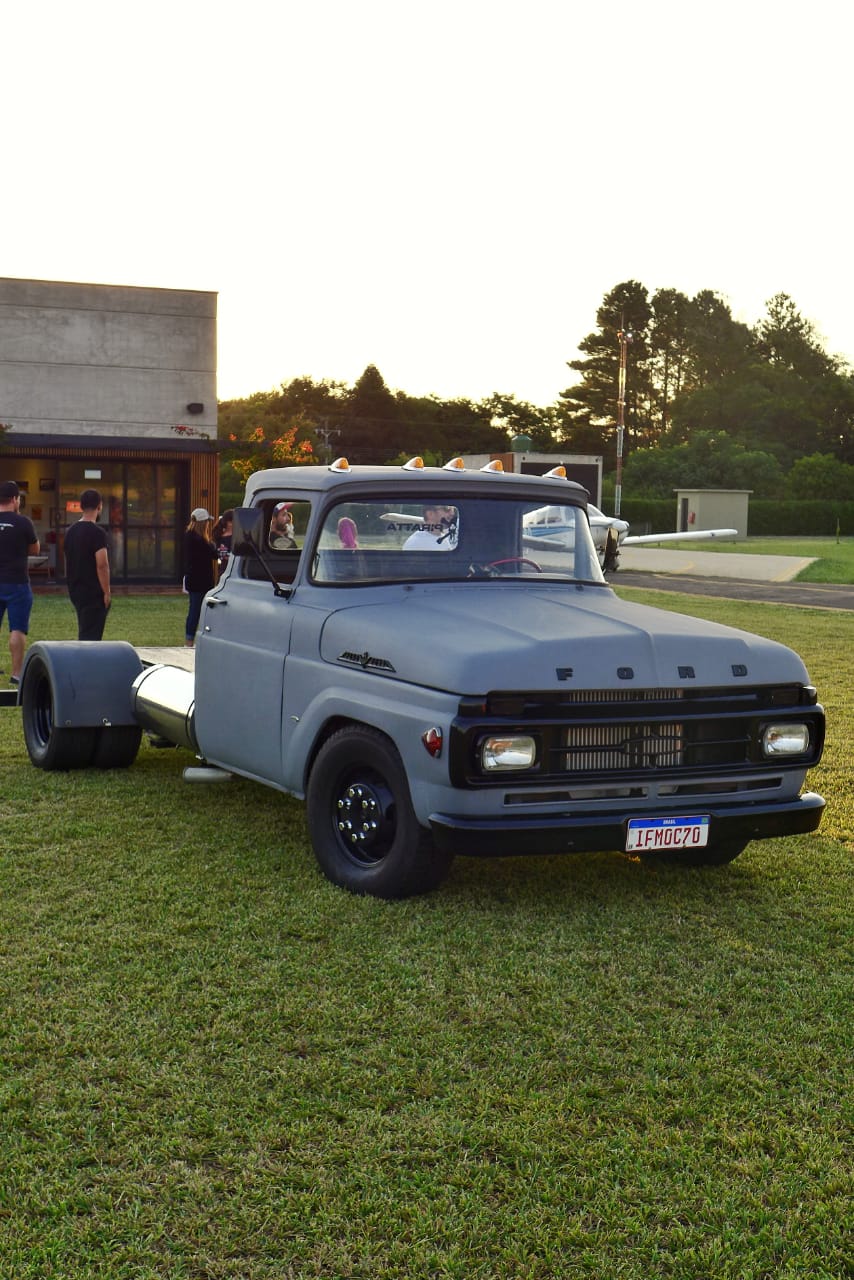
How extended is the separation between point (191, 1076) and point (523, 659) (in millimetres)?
2200

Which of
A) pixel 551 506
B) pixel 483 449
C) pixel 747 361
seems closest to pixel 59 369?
pixel 551 506

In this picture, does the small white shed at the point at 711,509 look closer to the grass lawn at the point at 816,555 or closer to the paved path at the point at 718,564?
the grass lawn at the point at 816,555

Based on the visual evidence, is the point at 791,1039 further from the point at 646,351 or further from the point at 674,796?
the point at 646,351

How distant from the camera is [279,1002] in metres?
4.97

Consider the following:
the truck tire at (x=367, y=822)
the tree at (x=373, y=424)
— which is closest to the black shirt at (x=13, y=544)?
the truck tire at (x=367, y=822)

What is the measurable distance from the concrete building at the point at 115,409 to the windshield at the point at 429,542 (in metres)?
22.4

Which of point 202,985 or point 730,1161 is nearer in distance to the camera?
point 730,1161

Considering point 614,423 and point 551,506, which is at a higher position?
point 614,423

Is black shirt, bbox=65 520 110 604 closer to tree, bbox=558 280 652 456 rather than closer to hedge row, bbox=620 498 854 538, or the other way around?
hedge row, bbox=620 498 854 538

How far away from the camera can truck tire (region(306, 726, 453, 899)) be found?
5.98 meters

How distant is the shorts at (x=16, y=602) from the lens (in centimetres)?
1273

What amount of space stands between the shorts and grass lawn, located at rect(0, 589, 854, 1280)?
5812 millimetres

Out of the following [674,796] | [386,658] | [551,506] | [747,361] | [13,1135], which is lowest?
[13,1135]

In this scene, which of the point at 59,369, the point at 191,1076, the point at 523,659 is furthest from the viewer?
the point at 59,369
